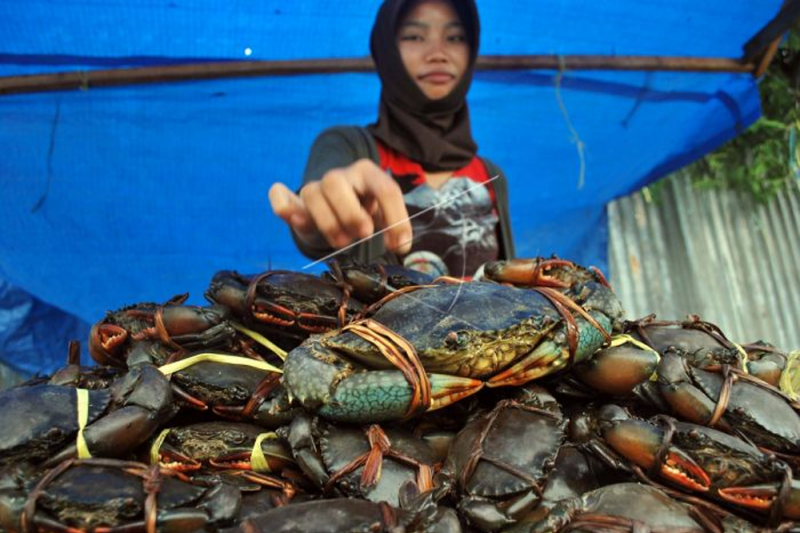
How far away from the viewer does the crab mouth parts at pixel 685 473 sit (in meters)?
1.22

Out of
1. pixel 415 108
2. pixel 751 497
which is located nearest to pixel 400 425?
pixel 751 497

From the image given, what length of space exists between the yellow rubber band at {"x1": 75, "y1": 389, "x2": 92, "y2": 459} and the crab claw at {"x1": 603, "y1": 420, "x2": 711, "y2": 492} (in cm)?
102

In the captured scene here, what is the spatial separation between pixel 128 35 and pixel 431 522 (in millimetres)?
2421

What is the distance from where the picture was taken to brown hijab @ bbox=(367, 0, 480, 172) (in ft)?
9.16

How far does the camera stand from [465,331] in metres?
1.28

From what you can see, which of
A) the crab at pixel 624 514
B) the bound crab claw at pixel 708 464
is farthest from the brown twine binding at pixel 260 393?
the bound crab claw at pixel 708 464

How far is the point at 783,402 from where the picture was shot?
1.42 meters

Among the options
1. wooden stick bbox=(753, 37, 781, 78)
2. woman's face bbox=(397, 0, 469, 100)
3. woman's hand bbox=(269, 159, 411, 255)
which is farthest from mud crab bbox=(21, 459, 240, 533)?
wooden stick bbox=(753, 37, 781, 78)

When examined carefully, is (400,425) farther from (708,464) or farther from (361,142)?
(361,142)

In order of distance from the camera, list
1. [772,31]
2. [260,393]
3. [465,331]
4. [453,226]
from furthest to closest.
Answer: [772,31] → [453,226] → [260,393] → [465,331]

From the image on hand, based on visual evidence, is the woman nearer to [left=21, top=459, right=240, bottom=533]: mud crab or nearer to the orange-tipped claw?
the orange-tipped claw

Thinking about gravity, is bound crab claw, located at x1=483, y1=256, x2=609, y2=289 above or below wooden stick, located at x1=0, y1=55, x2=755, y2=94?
below

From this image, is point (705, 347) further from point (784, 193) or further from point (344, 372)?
point (784, 193)

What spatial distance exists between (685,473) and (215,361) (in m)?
1.01
